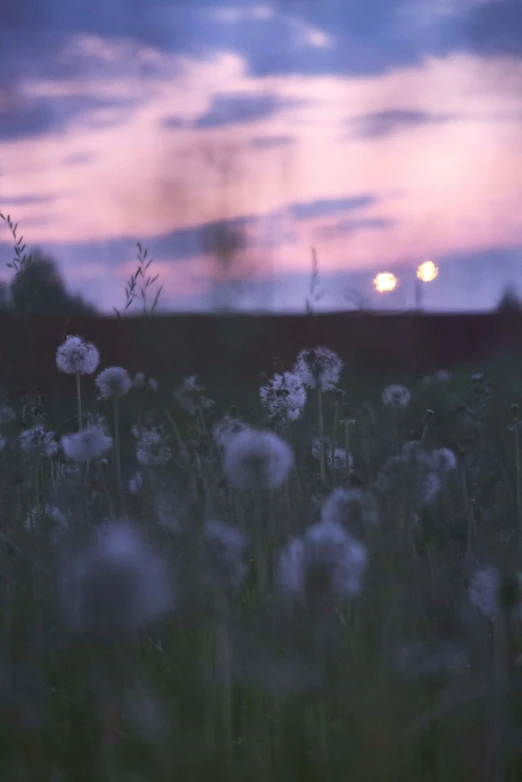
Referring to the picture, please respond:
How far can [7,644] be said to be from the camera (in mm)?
1731

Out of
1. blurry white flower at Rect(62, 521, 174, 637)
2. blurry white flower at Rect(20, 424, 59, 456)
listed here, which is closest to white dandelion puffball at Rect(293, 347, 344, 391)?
blurry white flower at Rect(20, 424, 59, 456)

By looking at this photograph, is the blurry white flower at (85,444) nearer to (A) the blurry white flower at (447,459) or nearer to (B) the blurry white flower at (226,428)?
(B) the blurry white flower at (226,428)

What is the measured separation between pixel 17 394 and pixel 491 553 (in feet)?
5.84

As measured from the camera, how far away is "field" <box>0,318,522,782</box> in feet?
4.64

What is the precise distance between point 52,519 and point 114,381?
78 centimetres

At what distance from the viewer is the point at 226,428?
8.86ft

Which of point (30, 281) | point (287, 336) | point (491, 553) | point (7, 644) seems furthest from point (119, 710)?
point (287, 336)

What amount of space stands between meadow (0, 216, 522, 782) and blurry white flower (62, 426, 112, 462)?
159 millimetres

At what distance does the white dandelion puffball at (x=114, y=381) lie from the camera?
327 cm

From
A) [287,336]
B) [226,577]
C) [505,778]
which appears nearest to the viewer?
[505,778]

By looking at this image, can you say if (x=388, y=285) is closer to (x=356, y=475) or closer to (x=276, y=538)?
(x=356, y=475)

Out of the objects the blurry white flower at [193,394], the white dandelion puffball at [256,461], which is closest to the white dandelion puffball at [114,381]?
the blurry white flower at [193,394]

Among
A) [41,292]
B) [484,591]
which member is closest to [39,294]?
[41,292]

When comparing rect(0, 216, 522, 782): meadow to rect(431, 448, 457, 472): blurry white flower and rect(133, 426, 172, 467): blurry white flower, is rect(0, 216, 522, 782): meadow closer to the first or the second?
rect(133, 426, 172, 467): blurry white flower
